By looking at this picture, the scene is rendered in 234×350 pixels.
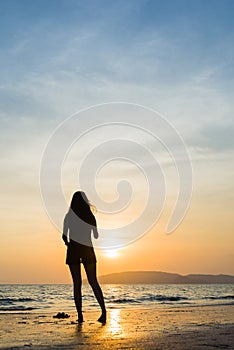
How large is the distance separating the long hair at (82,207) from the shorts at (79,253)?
0.49 m

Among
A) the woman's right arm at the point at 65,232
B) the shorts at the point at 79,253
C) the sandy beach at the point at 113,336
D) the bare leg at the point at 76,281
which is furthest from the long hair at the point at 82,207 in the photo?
the sandy beach at the point at 113,336

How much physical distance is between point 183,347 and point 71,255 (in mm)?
4365

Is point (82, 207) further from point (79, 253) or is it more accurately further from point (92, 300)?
point (92, 300)

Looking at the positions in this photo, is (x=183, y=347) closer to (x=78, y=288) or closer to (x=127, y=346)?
(x=127, y=346)

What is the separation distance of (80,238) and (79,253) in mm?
290

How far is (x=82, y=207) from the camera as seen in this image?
9695 mm

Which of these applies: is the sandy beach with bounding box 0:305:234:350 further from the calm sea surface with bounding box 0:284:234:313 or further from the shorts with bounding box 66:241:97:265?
the calm sea surface with bounding box 0:284:234:313

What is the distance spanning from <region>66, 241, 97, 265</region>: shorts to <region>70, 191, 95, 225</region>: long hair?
485 millimetres

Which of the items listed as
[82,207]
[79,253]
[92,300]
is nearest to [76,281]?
[79,253]

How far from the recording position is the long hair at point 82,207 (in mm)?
9695

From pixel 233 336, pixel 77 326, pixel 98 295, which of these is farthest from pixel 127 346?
pixel 98 295

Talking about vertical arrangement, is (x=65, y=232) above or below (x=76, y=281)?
above

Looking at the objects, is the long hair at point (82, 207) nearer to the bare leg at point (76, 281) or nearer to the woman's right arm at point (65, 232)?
the woman's right arm at point (65, 232)

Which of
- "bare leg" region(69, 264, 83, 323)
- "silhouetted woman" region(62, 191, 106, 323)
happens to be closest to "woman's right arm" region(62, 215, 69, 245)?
"silhouetted woman" region(62, 191, 106, 323)
